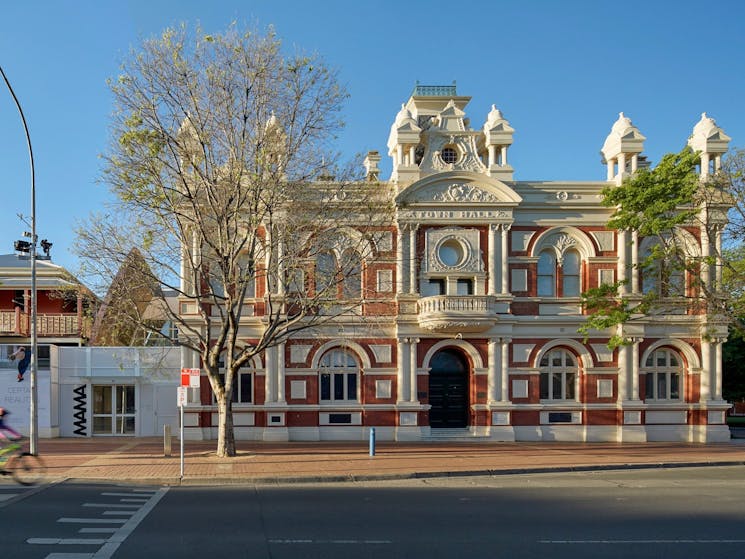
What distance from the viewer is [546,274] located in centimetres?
2798

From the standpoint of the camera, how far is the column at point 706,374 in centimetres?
2758

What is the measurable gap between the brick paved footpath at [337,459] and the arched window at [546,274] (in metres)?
5.58

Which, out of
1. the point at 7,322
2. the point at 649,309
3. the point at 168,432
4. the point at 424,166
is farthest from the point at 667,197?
the point at 7,322

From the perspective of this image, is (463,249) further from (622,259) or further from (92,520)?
(92,520)

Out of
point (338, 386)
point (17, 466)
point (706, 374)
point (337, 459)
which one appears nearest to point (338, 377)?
point (338, 386)

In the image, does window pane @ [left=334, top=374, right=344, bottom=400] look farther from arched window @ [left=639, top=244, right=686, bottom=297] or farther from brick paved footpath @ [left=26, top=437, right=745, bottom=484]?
arched window @ [left=639, top=244, right=686, bottom=297]

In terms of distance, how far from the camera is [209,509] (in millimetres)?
13391

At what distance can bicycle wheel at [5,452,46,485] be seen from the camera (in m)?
16.4

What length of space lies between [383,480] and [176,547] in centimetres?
876

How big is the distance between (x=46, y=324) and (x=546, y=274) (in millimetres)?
20831

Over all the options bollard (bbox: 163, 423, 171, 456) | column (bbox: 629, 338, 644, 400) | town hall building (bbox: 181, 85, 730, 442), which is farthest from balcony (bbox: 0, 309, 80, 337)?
column (bbox: 629, 338, 644, 400)

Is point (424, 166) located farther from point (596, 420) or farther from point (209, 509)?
point (209, 509)

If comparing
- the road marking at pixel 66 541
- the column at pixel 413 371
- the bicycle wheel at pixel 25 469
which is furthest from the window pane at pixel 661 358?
the road marking at pixel 66 541

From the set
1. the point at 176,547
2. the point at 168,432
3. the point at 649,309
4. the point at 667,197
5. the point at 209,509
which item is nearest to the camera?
the point at 176,547
